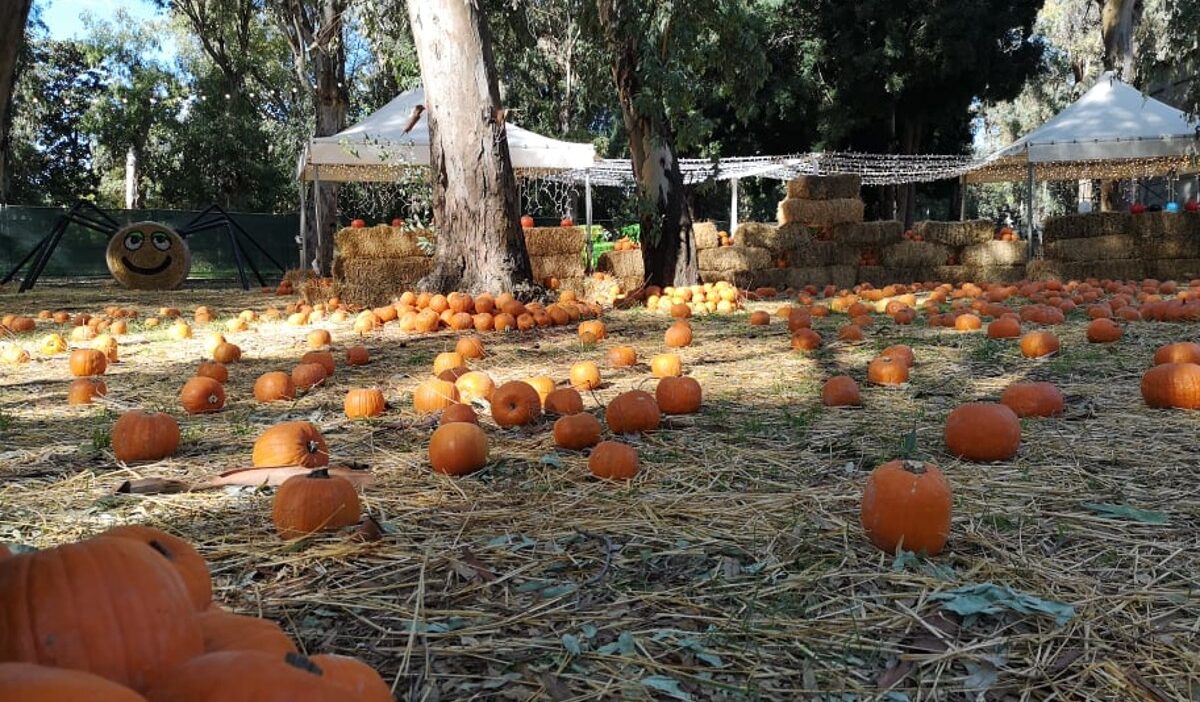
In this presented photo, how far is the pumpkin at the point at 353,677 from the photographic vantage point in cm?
101

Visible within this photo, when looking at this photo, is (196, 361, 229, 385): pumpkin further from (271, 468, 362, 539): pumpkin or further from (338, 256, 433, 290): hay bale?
(338, 256, 433, 290): hay bale

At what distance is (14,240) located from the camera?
22156 millimetres

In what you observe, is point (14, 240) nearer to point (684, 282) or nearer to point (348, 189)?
point (348, 189)

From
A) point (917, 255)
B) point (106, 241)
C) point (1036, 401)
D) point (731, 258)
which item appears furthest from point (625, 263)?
point (106, 241)

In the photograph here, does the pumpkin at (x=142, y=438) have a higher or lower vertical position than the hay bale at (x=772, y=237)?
lower

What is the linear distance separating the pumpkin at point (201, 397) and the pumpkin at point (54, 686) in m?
3.44

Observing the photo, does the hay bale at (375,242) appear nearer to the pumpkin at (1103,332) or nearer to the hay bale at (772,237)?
the hay bale at (772,237)

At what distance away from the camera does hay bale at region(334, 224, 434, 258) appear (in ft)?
35.8

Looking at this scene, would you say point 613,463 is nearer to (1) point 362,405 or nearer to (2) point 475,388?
(2) point 475,388

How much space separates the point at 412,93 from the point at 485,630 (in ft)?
50.8

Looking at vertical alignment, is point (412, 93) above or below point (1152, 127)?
above

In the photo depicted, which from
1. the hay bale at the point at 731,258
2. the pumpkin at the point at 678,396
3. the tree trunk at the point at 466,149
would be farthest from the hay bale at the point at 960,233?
the pumpkin at the point at 678,396

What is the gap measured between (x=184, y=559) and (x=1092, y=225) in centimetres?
1714

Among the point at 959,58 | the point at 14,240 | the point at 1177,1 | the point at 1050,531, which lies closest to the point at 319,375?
the point at 1050,531
